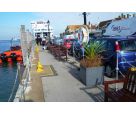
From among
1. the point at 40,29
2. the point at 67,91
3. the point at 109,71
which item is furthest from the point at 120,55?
the point at 40,29

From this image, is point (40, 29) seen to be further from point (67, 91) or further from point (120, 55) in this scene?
point (67, 91)

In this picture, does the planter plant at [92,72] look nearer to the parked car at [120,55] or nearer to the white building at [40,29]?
the parked car at [120,55]

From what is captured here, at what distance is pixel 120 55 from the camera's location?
9633mm

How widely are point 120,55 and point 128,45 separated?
3.18ft

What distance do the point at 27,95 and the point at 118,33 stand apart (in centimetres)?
1385

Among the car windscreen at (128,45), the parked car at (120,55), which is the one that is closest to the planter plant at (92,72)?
the parked car at (120,55)

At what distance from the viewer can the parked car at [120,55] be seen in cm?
959

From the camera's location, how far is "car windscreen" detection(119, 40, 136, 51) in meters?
10.2

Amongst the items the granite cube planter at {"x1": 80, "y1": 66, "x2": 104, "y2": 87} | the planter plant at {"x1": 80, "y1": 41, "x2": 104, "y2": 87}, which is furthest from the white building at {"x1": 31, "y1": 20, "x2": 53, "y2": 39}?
the granite cube planter at {"x1": 80, "y1": 66, "x2": 104, "y2": 87}

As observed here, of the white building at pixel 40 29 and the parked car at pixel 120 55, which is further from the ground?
the white building at pixel 40 29

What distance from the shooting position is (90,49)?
9.21 meters

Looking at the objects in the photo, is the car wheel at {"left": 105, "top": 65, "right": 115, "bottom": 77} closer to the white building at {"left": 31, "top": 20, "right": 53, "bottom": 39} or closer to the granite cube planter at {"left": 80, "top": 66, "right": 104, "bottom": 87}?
the granite cube planter at {"left": 80, "top": 66, "right": 104, "bottom": 87}
